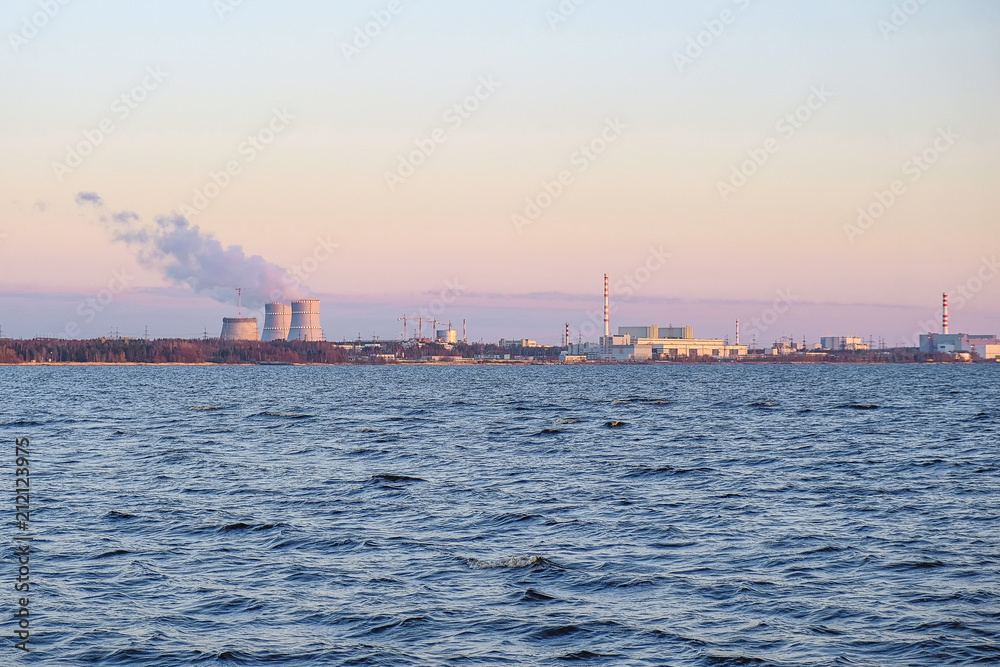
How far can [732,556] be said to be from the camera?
71.5ft

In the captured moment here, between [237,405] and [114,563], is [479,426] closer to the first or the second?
[237,405]

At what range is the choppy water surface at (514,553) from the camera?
15984mm

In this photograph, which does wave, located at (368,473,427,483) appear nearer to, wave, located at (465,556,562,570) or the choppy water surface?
the choppy water surface

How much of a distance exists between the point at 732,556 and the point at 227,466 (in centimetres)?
2229

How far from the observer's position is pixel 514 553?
72.6 feet

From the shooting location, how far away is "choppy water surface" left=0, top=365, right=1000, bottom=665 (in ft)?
52.4

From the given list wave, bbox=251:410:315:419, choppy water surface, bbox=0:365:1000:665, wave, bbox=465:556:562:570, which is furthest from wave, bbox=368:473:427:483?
wave, bbox=251:410:315:419

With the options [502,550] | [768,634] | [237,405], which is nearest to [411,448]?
[502,550]

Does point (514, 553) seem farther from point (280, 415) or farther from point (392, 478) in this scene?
point (280, 415)

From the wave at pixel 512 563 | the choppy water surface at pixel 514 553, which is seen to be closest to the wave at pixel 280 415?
the choppy water surface at pixel 514 553

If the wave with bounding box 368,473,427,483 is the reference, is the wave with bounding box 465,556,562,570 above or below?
below

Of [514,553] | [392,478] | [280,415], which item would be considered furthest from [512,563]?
[280,415]

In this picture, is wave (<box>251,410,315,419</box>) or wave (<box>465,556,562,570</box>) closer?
wave (<box>465,556,562,570</box>)

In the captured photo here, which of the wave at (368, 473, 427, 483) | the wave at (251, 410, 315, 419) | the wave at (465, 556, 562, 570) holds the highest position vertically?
the wave at (368, 473, 427, 483)
